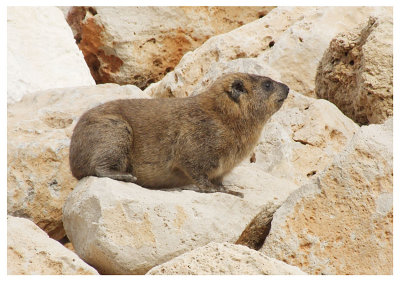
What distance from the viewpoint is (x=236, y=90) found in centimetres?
827

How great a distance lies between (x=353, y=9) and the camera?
11117mm

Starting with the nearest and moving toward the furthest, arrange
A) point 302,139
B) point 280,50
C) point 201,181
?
point 201,181 → point 302,139 → point 280,50

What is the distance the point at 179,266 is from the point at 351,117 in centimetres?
549

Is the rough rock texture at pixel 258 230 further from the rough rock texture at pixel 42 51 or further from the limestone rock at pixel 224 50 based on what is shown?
the rough rock texture at pixel 42 51

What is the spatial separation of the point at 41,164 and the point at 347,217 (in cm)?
392

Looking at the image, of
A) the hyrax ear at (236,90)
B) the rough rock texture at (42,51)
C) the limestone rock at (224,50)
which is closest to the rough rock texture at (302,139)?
the hyrax ear at (236,90)

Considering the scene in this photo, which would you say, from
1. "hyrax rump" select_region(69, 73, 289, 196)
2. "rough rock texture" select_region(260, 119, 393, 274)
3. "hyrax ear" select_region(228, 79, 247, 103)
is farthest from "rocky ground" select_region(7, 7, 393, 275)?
"hyrax ear" select_region(228, 79, 247, 103)

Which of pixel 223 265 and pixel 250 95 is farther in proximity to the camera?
pixel 250 95

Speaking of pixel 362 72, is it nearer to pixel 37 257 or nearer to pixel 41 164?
pixel 41 164

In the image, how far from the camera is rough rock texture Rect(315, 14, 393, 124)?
8.88m

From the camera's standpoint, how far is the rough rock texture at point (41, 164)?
8172 millimetres

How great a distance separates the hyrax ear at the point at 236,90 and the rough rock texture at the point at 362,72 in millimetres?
1835

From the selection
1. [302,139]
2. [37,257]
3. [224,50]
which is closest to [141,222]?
[37,257]

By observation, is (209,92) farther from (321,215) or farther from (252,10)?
(252,10)
